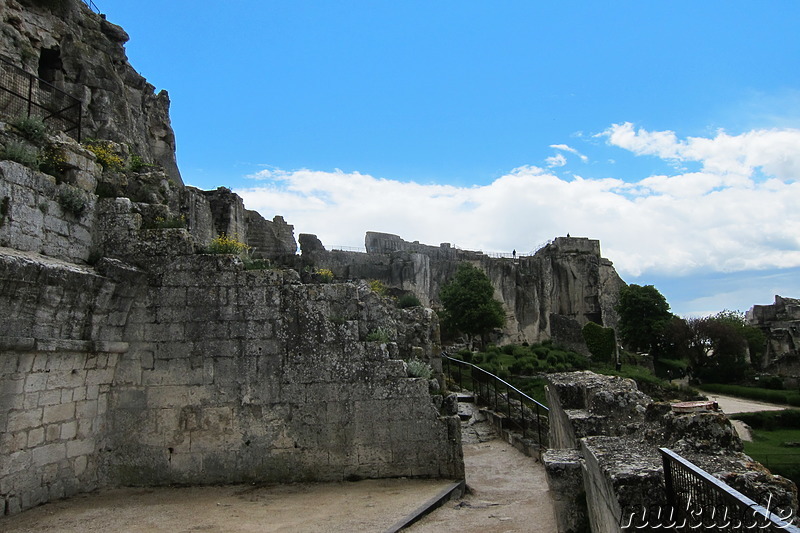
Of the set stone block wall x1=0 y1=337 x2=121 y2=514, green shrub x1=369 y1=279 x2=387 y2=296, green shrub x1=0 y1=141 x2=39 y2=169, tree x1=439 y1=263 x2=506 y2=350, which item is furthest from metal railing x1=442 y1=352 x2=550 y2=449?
tree x1=439 y1=263 x2=506 y2=350

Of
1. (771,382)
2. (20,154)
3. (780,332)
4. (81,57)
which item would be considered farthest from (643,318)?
(20,154)

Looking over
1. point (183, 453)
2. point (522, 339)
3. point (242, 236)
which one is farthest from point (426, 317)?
point (522, 339)

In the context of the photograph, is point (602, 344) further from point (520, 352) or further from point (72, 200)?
point (72, 200)

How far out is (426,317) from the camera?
1077 centimetres

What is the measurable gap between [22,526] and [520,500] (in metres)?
5.93

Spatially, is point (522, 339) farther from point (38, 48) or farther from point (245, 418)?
point (245, 418)

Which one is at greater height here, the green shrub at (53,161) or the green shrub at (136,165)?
the green shrub at (136,165)

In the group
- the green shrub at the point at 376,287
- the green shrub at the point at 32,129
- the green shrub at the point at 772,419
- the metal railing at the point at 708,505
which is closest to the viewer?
the metal railing at the point at 708,505

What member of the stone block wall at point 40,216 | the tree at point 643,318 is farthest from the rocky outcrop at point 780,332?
the stone block wall at point 40,216

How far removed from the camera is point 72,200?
25.2 ft

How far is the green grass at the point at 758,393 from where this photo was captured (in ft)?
108

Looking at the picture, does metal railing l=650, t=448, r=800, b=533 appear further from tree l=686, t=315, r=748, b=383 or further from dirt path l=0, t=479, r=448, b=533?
tree l=686, t=315, r=748, b=383

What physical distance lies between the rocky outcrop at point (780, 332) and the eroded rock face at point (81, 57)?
4300 centimetres

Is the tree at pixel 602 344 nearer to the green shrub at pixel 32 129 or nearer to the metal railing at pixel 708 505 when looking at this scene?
the green shrub at pixel 32 129
